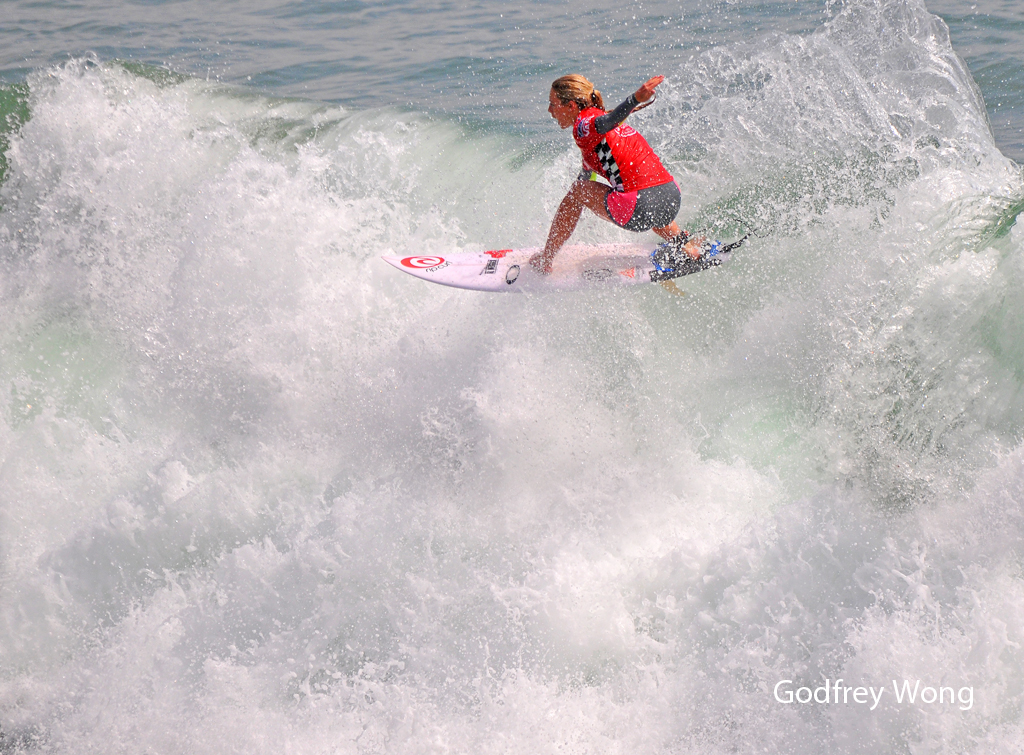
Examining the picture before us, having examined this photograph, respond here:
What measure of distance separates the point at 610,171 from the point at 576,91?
0.50m

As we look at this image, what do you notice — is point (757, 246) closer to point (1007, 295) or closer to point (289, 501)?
point (1007, 295)

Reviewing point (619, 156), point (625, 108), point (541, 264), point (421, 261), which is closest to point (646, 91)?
point (625, 108)

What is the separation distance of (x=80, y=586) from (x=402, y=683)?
7.45 feet

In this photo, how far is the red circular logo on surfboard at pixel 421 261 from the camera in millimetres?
5315

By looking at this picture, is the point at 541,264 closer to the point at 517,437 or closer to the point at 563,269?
the point at 563,269

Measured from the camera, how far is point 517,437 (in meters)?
4.86

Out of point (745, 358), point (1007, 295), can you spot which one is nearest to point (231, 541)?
point (745, 358)

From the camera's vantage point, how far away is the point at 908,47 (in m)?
6.26

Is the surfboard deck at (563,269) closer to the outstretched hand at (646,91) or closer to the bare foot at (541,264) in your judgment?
the bare foot at (541,264)

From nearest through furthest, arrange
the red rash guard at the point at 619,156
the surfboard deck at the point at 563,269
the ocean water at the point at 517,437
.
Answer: the ocean water at the point at 517,437 < the red rash guard at the point at 619,156 < the surfboard deck at the point at 563,269

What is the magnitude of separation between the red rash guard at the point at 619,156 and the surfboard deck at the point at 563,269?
64 centimetres

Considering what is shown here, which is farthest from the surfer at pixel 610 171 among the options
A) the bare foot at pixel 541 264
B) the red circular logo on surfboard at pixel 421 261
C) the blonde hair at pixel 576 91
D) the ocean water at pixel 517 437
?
the red circular logo on surfboard at pixel 421 261

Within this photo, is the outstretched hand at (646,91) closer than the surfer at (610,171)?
Yes

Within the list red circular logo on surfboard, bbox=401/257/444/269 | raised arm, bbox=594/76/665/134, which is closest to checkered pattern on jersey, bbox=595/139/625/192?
raised arm, bbox=594/76/665/134
